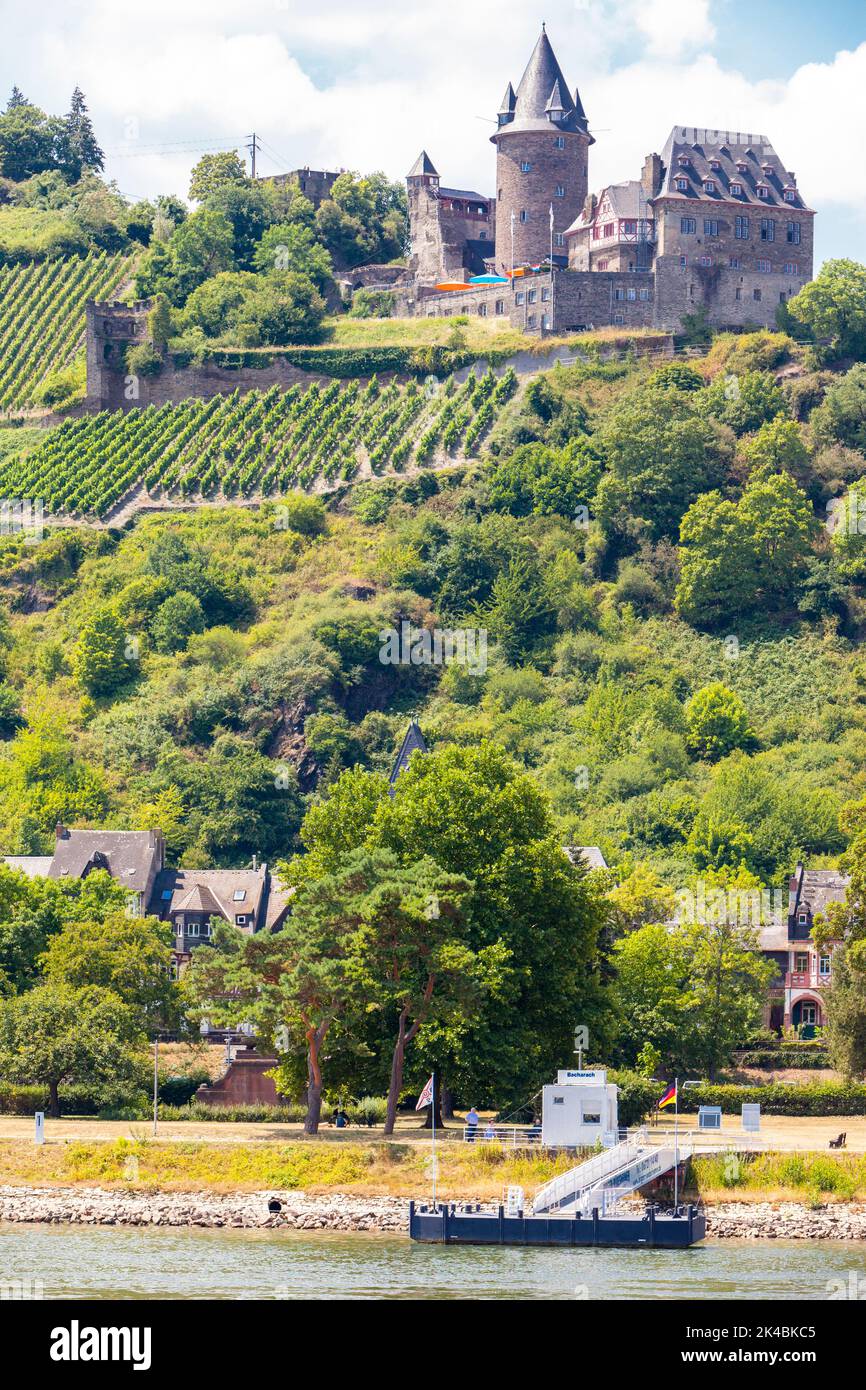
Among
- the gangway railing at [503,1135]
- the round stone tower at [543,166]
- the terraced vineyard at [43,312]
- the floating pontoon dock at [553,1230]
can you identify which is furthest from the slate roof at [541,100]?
the floating pontoon dock at [553,1230]

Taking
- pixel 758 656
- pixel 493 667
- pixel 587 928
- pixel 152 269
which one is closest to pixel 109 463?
pixel 152 269

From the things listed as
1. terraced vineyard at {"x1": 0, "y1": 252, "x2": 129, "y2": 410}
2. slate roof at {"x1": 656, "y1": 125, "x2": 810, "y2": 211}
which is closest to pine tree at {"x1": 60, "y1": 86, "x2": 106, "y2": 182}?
terraced vineyard at {"x1": 0, "y1": 252, "x2": 129, "y2": 410}

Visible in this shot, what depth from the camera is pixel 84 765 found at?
342 ft

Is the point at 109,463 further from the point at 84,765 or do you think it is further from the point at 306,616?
the point at 84,765

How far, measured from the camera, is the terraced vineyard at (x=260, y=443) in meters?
123

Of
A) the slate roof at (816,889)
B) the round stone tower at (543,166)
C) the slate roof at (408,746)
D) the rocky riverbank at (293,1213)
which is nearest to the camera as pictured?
the rocky riverbank at (293,1213)

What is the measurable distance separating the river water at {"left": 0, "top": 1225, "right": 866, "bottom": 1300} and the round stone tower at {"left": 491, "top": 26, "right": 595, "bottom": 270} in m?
83.6

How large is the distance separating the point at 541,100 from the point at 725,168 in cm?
1178

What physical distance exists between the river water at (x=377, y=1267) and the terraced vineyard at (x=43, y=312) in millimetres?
89119

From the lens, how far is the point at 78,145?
179000 mm

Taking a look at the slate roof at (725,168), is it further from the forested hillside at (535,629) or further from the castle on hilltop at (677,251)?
the forested hillside at (535,629)

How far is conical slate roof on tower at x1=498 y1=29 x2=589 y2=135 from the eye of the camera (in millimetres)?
132875

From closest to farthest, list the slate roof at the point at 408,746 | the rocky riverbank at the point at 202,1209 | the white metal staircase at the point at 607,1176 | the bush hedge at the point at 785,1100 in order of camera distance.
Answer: the white metal staircase at the point at 607,1176
the rocky riverbank at the point at 202,1209
the bush hedge at the point at 785,1100
the slate roof at the point at 408,746
